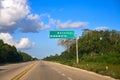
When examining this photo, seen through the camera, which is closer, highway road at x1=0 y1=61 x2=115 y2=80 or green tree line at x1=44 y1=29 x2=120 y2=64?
highway road at x1=0 y1=61 x2=115 y2=80

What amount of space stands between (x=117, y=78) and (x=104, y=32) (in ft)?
326

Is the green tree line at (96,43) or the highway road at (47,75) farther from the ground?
the green tree line at (96,43)

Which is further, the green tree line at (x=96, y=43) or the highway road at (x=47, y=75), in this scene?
the green tree line at (x=96, y=43)

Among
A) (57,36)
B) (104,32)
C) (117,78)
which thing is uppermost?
(104,32)

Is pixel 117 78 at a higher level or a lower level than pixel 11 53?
lower

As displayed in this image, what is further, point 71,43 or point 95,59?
point 71,43

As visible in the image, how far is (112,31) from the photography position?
12350cm

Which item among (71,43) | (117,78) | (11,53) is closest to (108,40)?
(71,43)

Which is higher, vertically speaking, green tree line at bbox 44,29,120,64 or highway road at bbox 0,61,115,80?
green tree line at bbox 44,29,120,64

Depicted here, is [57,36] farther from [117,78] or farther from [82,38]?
[82,38]

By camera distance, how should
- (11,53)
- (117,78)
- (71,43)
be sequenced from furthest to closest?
1. (11,53)
2. (71,43)
3. (117,78)

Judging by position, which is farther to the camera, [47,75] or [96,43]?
[96,43]

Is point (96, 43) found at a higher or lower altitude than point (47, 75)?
higher

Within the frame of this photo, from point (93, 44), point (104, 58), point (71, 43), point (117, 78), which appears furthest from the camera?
point (71, 43)
